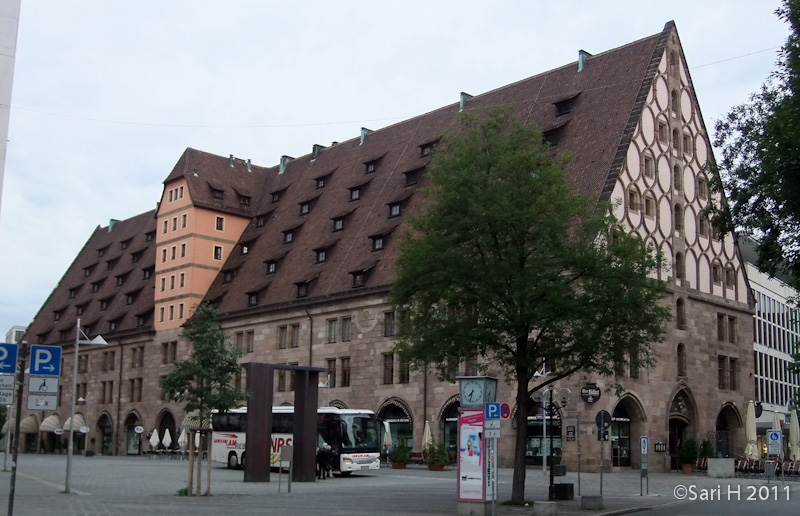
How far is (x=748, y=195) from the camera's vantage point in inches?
909

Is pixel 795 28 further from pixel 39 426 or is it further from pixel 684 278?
pixel 39 426

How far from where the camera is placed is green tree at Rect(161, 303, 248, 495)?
2711 centimetres

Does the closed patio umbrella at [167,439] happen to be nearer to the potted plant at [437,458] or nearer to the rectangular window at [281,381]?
the rectangular window at [281,381]

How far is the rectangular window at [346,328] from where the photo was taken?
53438mm

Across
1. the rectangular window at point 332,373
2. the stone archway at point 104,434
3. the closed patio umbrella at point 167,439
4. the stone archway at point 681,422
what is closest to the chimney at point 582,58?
the stone archway at point 681,422

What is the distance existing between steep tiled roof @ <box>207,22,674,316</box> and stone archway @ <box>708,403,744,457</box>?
50.0 feet

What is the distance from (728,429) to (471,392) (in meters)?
33.9

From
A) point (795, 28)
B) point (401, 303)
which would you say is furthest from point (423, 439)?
point (795, 28)

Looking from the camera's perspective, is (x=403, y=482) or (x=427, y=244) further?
(x=403, y=482)

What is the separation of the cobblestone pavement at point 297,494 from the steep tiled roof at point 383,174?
13.7 m

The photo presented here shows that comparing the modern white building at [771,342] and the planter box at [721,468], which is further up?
the modern white building at [771,342]

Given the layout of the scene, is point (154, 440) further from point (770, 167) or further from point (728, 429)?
point (770, 167)

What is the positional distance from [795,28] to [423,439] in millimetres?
30920

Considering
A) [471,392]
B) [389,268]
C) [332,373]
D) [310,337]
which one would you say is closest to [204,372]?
[471,392]
